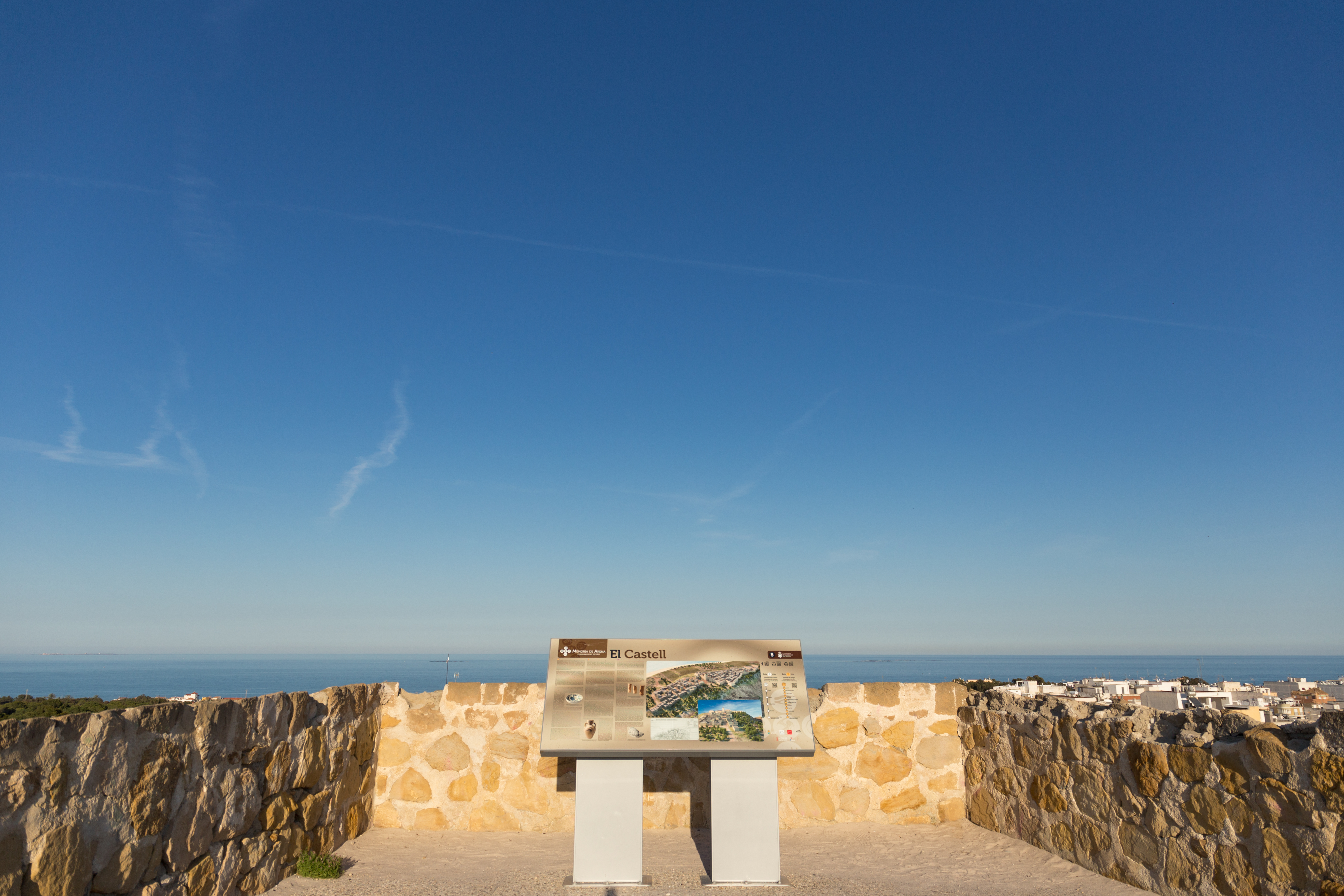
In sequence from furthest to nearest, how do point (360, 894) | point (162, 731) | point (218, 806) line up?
1. point (360, 894)
2. point (218, 806)
3. point (162, 731)

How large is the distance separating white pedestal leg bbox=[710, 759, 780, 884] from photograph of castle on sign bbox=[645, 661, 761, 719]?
1.55 ft

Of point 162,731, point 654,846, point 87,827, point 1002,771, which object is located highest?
point 162,731

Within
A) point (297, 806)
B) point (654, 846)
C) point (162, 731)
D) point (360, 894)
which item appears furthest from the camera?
point (654, 846)

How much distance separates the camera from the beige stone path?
5.75 meters

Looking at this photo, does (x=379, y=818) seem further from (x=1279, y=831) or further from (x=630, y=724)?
(x=1279, y=831)

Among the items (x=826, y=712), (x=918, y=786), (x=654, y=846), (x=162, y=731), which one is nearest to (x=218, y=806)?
(x=162, y=731)

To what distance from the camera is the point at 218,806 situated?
4.91 m

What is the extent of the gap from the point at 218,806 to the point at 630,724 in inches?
110

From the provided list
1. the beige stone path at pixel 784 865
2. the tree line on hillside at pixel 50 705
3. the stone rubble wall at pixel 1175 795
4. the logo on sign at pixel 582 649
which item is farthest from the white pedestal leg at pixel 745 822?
the tree line on hillside at pixel 50 705

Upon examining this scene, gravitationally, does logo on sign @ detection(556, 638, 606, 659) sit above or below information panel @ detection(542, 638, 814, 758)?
above

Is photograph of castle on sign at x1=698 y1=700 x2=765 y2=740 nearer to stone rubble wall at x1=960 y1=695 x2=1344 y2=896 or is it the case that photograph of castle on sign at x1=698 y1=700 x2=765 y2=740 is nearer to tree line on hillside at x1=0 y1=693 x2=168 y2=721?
stone rubble wall at x1=960 y1=695 x2=1344 y2=896

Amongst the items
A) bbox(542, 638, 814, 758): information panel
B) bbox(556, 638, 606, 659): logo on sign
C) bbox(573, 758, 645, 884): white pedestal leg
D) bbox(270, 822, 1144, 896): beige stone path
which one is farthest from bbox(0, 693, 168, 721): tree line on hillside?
bbox(573, 758, 645, 884): white pedestal leg

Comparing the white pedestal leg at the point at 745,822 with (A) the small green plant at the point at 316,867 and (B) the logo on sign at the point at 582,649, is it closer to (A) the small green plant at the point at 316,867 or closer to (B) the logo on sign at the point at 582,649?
(B) the logo on sign at the point at 582,649

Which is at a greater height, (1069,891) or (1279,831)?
(1279,831)
